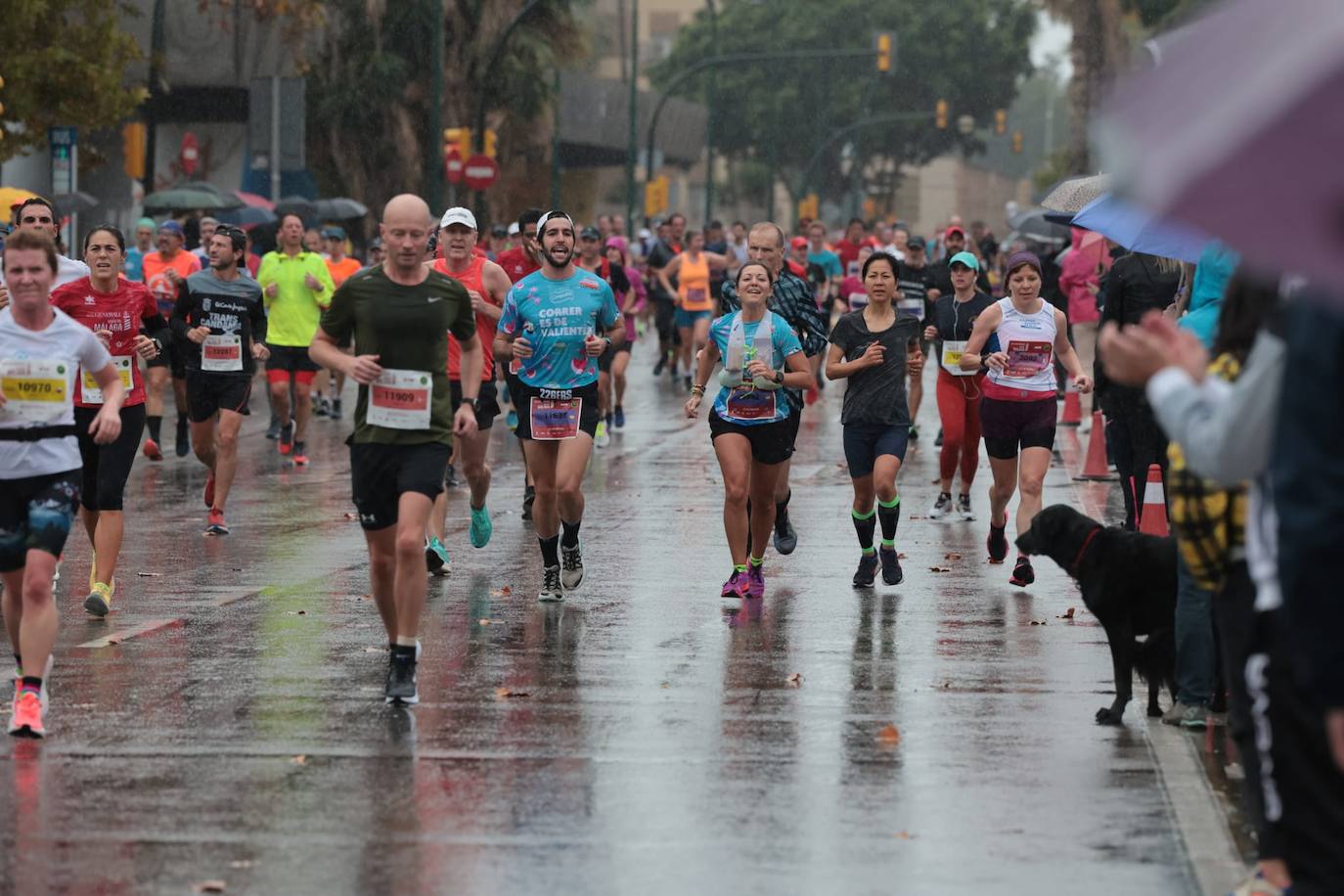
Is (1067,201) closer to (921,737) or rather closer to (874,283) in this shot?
(874,283)

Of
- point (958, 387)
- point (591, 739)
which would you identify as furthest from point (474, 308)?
point (591, 739)

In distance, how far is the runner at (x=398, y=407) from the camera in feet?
26.7

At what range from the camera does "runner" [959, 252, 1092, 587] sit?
1200 cm

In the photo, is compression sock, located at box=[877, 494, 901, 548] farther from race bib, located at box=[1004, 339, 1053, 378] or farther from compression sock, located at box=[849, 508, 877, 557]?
race bib, located at box=[1004, 339, 1053, 378]

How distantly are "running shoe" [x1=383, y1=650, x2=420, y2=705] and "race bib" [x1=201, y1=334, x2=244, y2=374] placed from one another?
21.5 feet

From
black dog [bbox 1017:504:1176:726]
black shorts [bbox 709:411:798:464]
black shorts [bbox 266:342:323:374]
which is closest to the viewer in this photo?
black dog [bbox 1017:504:1176:726]

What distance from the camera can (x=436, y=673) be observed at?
8.89 m

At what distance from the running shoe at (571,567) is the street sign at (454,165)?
24.3m

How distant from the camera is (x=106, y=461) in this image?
33.2ft

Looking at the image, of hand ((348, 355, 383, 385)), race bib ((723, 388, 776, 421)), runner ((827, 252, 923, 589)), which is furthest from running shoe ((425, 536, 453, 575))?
hand ((348, 355, 383, 385))

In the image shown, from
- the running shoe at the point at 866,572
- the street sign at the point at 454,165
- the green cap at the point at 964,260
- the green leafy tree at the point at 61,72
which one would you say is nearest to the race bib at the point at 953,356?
the green cap at the point at 964,260

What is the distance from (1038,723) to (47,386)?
3.70 m

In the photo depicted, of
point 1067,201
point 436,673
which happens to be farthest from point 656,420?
point 436,673

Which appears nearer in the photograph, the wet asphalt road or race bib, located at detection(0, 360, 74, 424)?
the wet asphalt road
